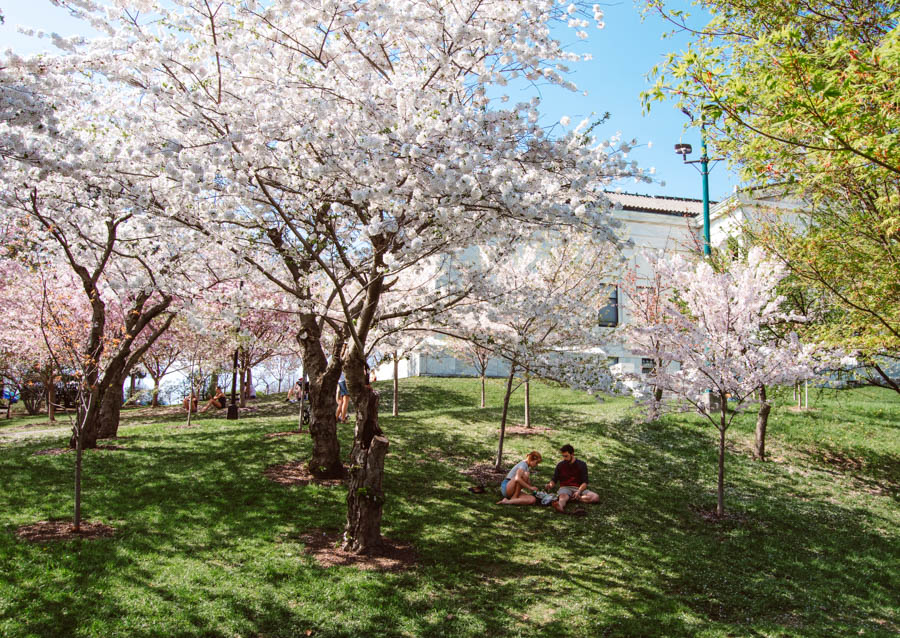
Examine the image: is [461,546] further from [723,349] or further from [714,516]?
[723,349]

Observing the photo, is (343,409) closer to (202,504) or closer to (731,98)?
(202,504)

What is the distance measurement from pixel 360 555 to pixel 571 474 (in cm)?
466

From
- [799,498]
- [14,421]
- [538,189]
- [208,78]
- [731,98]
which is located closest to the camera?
[731,98]

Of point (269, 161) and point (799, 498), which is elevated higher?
point (269, 161)

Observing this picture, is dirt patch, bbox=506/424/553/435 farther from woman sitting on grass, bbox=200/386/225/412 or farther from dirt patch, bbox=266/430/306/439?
woman sitting on grass, bbox=200/386/225/412

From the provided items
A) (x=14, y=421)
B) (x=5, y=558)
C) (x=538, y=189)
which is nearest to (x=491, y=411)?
(x=538, y=189)

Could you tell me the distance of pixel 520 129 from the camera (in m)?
7.27

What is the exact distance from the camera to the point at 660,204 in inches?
1371

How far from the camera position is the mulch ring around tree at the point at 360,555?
23.2 feet

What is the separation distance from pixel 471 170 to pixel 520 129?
143 centimetres

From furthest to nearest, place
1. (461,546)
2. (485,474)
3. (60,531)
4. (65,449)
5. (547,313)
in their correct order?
(65,449)
(485,474)
(547,313)
(461,546)
(60,531)

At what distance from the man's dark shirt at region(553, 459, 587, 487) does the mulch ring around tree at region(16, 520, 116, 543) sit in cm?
721

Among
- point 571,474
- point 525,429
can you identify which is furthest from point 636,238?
point 571,474

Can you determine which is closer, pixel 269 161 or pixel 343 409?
pixel 269 161
